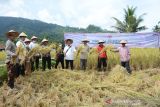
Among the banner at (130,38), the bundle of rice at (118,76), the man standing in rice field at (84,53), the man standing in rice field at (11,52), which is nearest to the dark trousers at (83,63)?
the man standing in rice field at (84,53)

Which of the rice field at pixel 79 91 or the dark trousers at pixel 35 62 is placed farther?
the dark trousers at pixel 35 62

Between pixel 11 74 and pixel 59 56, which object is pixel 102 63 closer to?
pixel 59 56

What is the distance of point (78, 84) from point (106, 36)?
8.70 meters

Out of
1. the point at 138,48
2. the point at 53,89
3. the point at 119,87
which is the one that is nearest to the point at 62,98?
the point at 53,89

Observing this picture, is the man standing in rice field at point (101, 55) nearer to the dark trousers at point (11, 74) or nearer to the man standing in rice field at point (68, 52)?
the man standing in rice field at point (68, 52)

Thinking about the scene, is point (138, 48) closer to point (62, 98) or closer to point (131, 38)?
point (131, 38)

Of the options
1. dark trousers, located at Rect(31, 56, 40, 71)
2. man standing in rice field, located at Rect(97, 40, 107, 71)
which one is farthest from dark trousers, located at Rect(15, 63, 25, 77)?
man standing in rice field, located at Rect(97, 40, 107, 71)

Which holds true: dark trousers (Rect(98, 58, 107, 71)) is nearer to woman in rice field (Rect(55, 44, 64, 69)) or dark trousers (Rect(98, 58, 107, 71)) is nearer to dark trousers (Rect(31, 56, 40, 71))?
woman in rice field (Rect(55, 44, 64, 69))

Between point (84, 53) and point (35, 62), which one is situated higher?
point (84, 53)

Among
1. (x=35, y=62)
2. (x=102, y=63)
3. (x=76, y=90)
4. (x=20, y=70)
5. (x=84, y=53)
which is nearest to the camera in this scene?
(x=76, y=90)

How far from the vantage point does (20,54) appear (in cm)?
1164

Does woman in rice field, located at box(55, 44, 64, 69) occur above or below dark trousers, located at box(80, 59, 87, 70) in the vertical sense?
above

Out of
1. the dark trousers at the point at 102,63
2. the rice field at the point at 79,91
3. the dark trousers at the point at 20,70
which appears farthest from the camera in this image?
the dark trousers at the point at 102,63

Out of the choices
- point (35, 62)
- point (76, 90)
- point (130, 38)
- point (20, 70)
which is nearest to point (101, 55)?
point (35, 62)
